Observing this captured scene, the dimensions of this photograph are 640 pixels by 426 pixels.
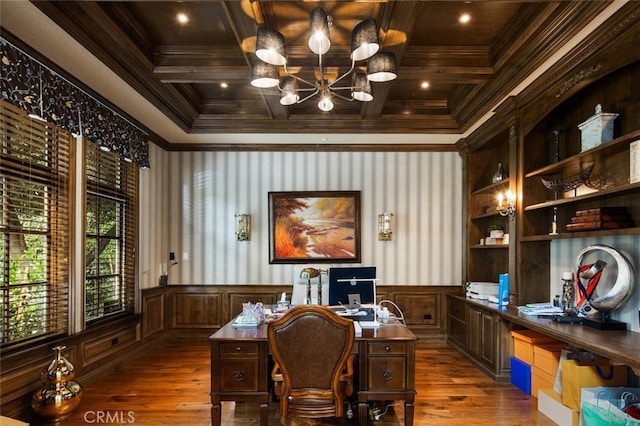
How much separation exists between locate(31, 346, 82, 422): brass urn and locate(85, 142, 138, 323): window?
0.85 m

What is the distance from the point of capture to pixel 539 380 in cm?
357

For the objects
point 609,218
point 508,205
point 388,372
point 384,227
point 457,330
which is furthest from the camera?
point 384,227

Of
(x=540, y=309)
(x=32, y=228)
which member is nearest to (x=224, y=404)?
(x=32, y=228)

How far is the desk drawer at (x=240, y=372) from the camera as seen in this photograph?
9.26ft

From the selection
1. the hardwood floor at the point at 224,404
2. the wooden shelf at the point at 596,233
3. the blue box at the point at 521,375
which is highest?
the wooden shelf at the point at 596,233

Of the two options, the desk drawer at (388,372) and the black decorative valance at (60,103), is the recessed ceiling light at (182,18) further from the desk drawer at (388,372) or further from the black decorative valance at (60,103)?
the desk drawer at (388,372)

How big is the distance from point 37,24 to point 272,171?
344 centimetres

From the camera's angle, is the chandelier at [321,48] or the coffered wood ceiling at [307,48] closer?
the chandelier at [321,48]

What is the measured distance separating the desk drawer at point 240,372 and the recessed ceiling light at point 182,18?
104 inches

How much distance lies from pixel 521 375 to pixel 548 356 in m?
0.53

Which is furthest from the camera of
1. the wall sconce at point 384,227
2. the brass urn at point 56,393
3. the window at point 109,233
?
the wall sconce at point 384,227

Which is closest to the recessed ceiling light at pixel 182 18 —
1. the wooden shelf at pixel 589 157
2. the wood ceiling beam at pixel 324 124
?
the wood ceiling beam at pixel 324 124

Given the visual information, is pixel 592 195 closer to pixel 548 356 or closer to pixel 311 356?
pixel 548 356

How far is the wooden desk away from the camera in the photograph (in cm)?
282
